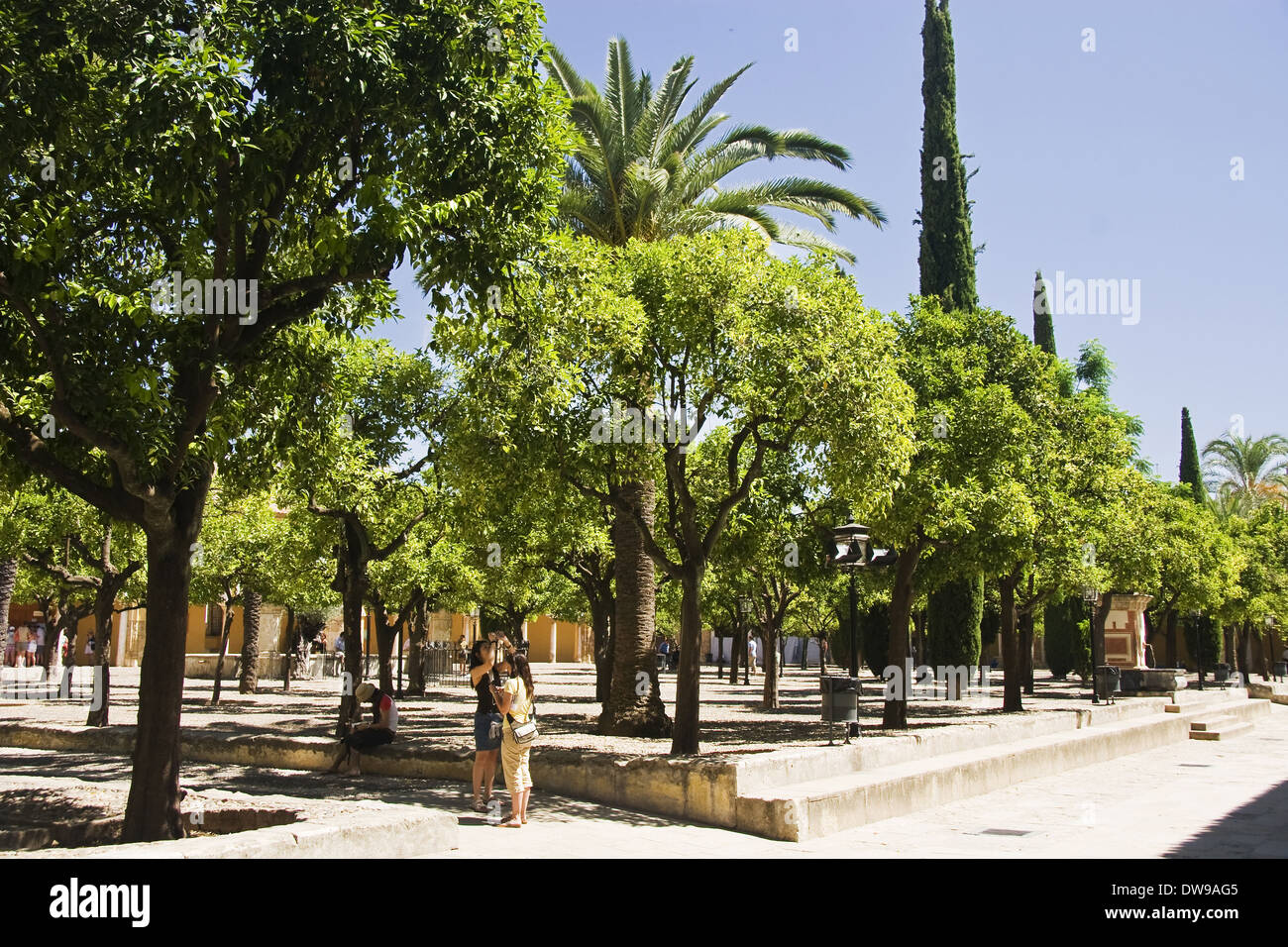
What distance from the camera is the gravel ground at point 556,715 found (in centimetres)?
1547

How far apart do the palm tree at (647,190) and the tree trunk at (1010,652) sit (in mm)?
8823

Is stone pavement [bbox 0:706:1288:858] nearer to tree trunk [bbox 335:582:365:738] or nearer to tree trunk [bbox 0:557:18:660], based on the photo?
tree trunk [bbox 335:582:365:738]

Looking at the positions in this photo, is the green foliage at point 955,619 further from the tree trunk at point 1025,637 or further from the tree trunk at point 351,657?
the tree trunk at point 351,657

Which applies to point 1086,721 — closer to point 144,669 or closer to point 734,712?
point 734,712

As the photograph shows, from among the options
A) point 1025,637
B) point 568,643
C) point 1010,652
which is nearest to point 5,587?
point 1010,652

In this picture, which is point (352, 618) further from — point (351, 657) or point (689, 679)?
point (689, 679)

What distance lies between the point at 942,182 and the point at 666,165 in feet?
50.2

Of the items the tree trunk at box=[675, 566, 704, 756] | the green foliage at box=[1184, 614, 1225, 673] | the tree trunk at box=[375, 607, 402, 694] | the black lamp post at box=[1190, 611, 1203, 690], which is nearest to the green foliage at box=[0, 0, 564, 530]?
the tree trunk at box=[675, 566, 704, 756]

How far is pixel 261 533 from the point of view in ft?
81.5

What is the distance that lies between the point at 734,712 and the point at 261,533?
37.7 feet

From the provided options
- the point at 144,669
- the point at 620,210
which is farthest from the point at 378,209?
the point at 620,210

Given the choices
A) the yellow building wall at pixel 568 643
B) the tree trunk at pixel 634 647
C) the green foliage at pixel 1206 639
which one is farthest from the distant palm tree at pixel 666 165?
the yellow building wall at pixel 568 643

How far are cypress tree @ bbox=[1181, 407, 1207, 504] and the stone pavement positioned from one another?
126 ft

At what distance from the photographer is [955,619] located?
29.7 metres
